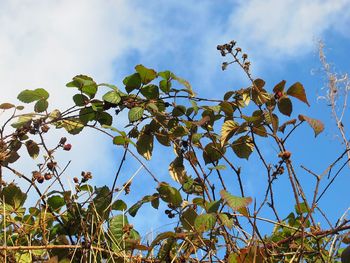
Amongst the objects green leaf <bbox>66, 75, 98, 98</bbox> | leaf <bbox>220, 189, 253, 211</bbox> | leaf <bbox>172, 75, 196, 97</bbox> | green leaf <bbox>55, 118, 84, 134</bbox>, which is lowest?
leaf <bbox>220, 189, 253, 211</bbox>

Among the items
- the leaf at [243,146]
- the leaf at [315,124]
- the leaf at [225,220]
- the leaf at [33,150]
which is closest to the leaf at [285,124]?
the leaf at [315,124]

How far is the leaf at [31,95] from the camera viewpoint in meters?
1.85

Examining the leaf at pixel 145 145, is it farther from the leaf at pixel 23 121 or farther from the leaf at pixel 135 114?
the leaf at pixel 23 121

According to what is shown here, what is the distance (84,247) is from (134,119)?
437mm

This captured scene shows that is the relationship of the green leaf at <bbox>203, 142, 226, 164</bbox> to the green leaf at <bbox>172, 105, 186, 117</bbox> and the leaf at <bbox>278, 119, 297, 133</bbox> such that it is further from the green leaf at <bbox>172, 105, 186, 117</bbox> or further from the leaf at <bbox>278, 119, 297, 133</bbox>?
the leaf at <bbox>278, 119, 297, 133</bbox>

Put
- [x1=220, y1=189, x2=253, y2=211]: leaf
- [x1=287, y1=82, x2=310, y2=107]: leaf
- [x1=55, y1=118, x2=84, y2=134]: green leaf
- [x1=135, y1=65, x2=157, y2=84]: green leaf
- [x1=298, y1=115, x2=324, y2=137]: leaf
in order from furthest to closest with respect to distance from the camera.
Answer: [x1=55, y1=118, x2=84, y2=134]: green leaf
[x1=135, y1=65, x2=157, y2=84]: green leaf
[x1=287, y1=82, x2=310, y2=107]: leaf
[x1=298, y1=115, x2=324, y2=137]: leaf
[x1=220, y1=189, x2=253, y2=211]: leaf

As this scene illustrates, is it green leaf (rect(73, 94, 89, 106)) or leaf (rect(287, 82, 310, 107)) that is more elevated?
leaf (rect(287, 82, 310, 107))

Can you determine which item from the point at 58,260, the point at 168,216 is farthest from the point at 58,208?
the point at 168,216

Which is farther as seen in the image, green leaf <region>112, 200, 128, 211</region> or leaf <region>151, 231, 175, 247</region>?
green leaf <region>112, 200, 128, 211</region>

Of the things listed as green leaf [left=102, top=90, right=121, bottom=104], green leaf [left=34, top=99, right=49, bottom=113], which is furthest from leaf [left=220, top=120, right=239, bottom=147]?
green leaf [left=34, top=99, right=49, bottom=113]

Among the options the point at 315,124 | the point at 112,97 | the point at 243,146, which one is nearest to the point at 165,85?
the point at 112,97

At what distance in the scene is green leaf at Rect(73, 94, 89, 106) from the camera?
1862mm

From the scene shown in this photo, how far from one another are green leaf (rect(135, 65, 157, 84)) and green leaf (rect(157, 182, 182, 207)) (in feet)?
1.09

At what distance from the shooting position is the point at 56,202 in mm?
1743
